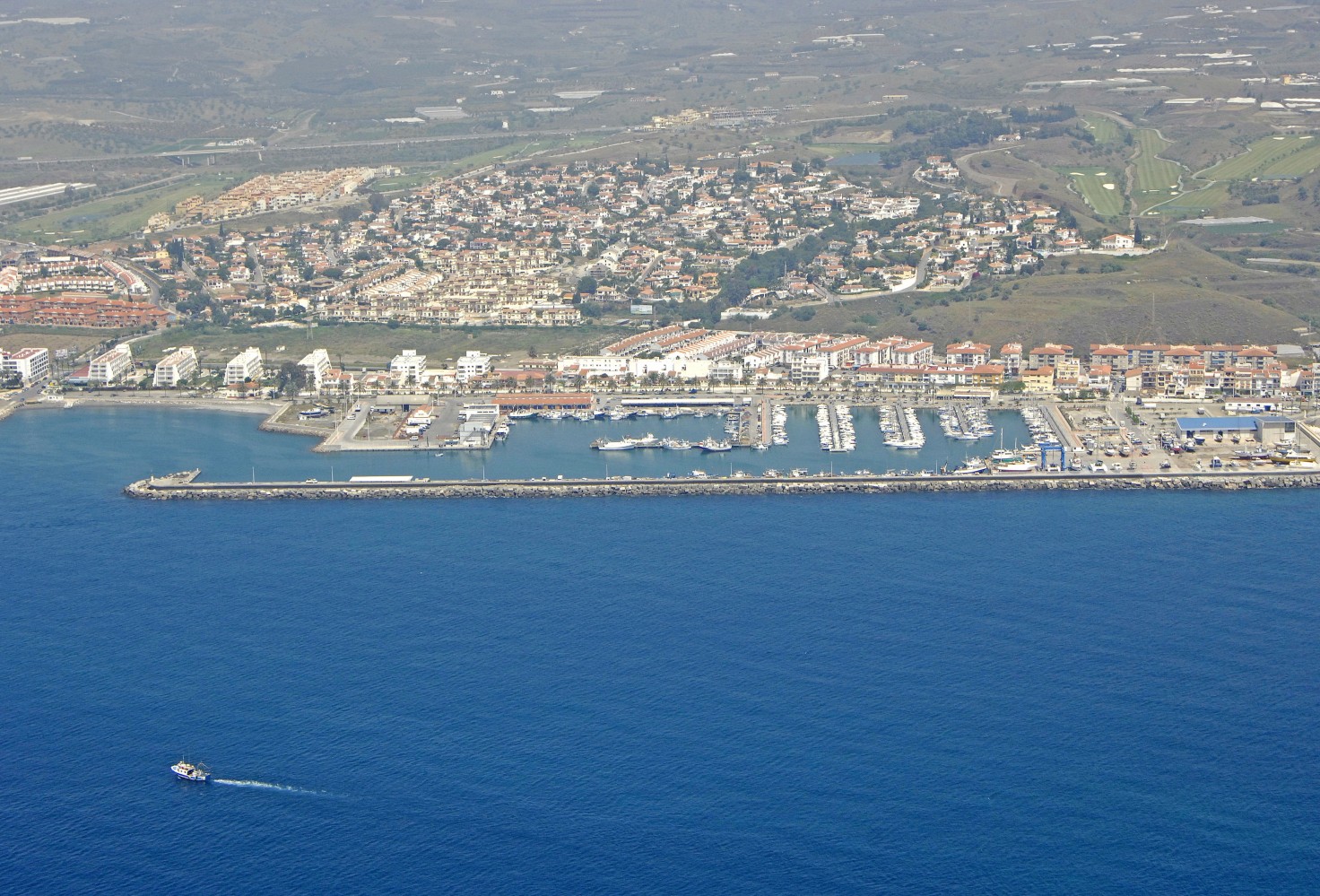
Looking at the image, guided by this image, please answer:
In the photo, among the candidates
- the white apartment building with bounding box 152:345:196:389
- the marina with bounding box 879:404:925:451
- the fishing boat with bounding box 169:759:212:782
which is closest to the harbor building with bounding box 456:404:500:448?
the white apartment building with bounding box 152:345:196:389

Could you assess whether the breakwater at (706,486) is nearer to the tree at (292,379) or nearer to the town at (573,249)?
the tree at (292,379)

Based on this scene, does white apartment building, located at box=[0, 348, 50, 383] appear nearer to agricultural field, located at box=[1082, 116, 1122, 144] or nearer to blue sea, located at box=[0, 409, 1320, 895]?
blue sea, located at box=[0, 409, 1320, 895]

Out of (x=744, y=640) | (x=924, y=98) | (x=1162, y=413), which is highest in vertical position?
(x=924, y=98)

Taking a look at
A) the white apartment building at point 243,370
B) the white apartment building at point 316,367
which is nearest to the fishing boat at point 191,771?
the white apartment building at point 316,367

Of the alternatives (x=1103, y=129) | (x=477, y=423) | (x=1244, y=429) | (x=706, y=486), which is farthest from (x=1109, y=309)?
(x=1103, y=129)

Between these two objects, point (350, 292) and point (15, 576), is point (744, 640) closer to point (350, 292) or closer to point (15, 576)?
point (15, 576)

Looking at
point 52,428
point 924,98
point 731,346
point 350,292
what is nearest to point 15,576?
point 52,428

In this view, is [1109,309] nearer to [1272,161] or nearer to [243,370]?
[243,370]
